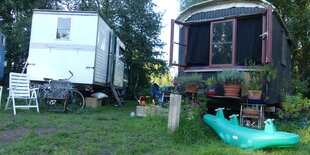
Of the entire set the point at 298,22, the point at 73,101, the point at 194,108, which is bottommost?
the point at 73,101

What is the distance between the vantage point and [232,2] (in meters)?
5.27

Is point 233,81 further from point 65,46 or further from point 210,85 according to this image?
point 65,46

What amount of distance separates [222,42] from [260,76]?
1.13 meters

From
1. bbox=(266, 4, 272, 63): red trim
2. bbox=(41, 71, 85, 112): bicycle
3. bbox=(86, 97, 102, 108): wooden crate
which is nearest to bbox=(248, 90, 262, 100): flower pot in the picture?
bbox=(266, 4, 272, 63): red trim

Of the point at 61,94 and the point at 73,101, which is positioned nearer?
the point at 61,94

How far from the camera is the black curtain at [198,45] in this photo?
543 cm

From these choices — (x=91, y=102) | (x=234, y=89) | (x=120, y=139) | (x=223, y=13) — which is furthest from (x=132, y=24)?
(x=120, y=139)

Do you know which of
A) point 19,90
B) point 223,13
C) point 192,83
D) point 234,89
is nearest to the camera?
point 234,89

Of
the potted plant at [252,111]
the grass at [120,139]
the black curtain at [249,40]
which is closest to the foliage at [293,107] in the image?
the grass at [120,139]

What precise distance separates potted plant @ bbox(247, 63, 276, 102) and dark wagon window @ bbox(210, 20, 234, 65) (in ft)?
1.96

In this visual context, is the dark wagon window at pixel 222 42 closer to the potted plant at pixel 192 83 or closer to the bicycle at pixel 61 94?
the potted plant at pixel 192 83

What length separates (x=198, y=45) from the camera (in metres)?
5.54

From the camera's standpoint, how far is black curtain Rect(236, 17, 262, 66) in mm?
4840

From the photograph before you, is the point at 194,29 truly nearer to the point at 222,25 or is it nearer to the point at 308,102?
the point at 222,25
